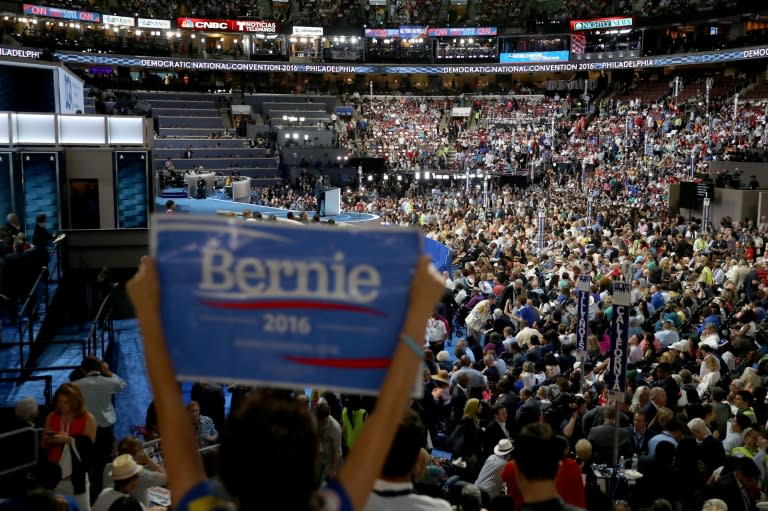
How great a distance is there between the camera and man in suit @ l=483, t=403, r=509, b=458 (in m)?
7.44

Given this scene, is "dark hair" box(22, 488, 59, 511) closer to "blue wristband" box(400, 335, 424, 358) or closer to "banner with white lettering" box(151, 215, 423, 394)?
"banner with white lettering" box(151, 215, 423, 394)

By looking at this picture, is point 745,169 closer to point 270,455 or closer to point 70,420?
point 70,420

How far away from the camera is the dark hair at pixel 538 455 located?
8.10ft

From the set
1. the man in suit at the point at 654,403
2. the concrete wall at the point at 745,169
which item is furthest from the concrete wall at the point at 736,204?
the man in suit at the point at 654,403

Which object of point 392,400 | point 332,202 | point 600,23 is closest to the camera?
point 392,400

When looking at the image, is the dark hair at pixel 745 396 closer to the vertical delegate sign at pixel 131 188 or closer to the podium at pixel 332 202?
the vertical delegate sign at pixel 131 188

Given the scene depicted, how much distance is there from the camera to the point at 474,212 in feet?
86.6

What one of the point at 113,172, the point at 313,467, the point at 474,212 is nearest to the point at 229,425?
the point at 313,467

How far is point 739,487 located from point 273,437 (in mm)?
5589

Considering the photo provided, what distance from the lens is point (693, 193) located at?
26141mm

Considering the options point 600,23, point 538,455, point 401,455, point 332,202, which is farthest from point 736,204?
point 600,23

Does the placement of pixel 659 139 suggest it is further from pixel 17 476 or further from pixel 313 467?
pixel 313 467

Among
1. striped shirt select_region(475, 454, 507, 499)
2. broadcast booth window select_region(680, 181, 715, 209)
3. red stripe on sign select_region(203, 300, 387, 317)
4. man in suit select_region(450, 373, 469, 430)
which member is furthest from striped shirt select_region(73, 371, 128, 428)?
broadcast booth window select_region(680, 181, 715, 209)

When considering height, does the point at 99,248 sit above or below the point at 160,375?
below
